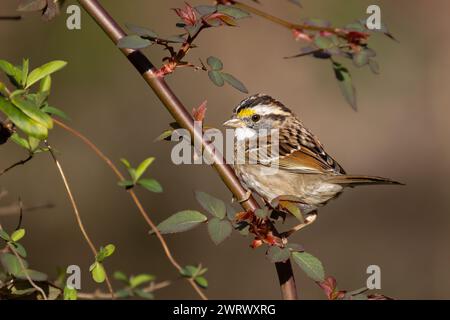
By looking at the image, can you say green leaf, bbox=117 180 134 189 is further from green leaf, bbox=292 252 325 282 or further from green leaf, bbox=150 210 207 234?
green leaf, bbox=292 252 325 282

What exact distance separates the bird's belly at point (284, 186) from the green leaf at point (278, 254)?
1.55 meters

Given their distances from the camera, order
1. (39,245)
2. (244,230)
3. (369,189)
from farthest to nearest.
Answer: (369,189), (39,245), (244,230)

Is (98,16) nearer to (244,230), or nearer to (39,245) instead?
(244,230)

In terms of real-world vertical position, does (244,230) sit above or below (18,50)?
below

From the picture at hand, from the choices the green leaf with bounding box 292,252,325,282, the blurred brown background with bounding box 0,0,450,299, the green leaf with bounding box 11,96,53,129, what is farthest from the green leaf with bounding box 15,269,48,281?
the blurred brown background with bounding box 0,0,450,299

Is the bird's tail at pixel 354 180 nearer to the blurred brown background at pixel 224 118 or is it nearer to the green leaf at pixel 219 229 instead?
the green leaf at pixel 219 229

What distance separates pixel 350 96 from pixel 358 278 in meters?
4.79

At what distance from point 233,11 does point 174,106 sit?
0.27m

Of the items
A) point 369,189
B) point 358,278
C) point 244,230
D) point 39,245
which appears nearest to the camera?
point 244,230

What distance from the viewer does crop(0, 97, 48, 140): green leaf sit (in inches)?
63.9

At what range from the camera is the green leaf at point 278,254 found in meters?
1.77

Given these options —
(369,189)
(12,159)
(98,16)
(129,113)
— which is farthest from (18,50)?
(98,16)

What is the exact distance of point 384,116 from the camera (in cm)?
816

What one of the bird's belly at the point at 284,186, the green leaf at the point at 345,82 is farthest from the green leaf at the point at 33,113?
the bird's belly at the point at 284,186
